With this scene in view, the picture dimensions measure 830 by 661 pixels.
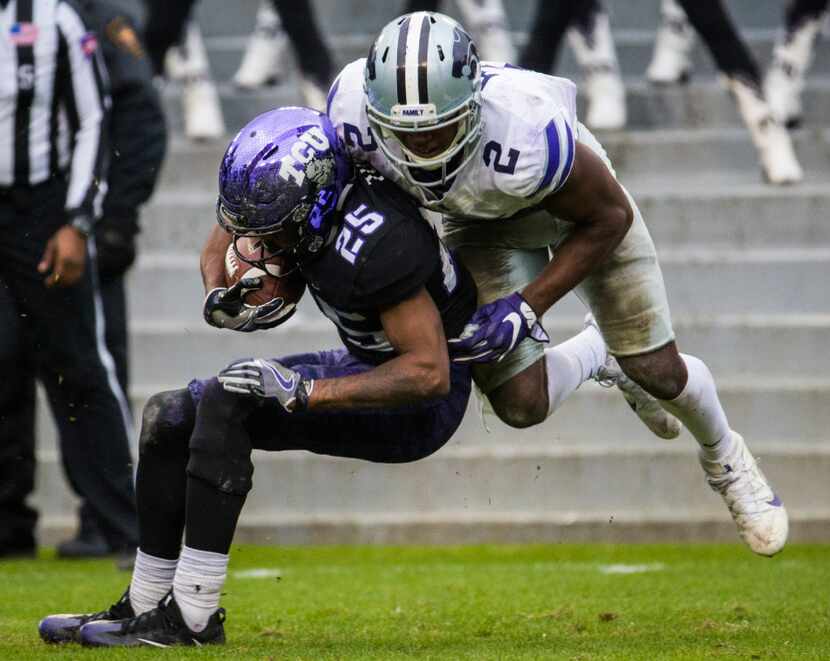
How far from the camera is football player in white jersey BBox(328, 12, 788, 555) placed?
13.4 feet

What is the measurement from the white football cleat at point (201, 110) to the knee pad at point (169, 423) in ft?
15.9

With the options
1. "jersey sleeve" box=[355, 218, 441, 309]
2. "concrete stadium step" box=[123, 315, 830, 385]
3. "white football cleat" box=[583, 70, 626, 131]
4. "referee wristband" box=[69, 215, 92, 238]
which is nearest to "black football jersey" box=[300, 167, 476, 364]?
"jersey sleeve" box=[355, 218, 441, 309]

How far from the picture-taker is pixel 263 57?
909cm

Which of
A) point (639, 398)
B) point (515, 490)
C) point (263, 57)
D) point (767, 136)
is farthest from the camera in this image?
point (263, 57)

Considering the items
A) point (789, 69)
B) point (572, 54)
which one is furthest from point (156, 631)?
point (572, 54)

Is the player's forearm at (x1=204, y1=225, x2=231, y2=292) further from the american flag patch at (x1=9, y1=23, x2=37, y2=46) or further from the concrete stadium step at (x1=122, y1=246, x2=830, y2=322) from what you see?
the concrete stadium step at (x1=122, y1=246, x2=830, y2=322)

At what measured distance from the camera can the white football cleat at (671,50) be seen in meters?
8.84

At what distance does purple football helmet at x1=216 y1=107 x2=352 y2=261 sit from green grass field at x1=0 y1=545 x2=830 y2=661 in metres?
0.98

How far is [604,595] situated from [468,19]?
427 cm

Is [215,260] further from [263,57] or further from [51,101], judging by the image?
[263,57]

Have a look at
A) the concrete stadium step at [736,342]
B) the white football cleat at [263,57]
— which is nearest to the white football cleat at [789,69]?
the concrete stadium step at [736,342]

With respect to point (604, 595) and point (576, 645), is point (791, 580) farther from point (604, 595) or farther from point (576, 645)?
point (576, 645)

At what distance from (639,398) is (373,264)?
1571mm

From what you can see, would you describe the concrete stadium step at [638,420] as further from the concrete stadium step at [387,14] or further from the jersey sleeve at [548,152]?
the jersey sleeve at [548,152]
